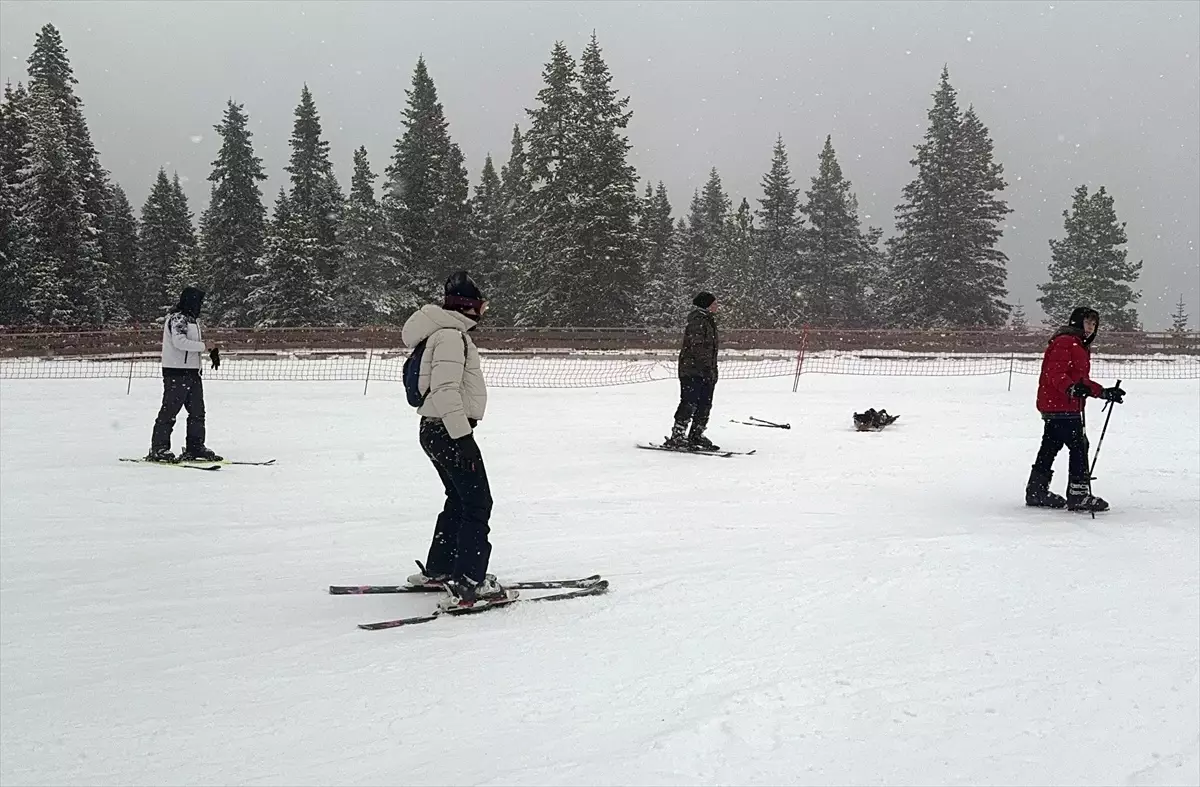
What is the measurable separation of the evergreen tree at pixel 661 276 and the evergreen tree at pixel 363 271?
13562 mm

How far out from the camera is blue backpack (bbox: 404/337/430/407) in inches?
194

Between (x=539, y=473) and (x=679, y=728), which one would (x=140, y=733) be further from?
(x=539, y=473)

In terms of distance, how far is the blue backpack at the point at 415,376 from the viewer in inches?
194

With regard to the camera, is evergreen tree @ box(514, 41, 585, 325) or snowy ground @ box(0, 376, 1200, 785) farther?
evergreen tree @ box(514, 41, 585, 325)

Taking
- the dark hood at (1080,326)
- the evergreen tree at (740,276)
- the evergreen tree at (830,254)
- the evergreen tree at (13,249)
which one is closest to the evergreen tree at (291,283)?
the evergreen tree at (13,249)

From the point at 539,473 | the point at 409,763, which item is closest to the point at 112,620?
the point at 409,763

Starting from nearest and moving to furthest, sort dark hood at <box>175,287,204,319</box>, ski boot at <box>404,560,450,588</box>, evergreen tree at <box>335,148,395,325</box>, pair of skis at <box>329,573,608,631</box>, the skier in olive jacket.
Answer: pair of skis at <box>329,573,608,631</box>, ski boot at <box>404,560,450,588</box>, dark hood at <box>175,287,204,319</box>, the skier in olive jacket, evergreen tree at <box>335,148,395,325</box>

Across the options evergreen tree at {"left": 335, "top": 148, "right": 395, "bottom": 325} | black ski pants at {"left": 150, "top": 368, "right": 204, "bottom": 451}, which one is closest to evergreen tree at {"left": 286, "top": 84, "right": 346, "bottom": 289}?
evergreen tree at {"left": 335, "top": 148, "right": 395, "bottom": 325}

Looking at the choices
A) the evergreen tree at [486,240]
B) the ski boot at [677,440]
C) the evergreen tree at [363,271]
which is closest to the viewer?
the ski boot at [677,440]

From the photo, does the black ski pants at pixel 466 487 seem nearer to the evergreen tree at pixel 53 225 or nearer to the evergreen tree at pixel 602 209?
the evergreen tree at pixel 602 209

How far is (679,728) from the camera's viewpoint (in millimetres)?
3566

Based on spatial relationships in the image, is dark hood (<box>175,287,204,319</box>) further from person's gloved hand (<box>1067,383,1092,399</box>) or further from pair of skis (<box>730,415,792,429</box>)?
person's gloved hand (<box>1067,383,1092,399</box>)

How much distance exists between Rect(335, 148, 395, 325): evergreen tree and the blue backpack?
36.1 metres

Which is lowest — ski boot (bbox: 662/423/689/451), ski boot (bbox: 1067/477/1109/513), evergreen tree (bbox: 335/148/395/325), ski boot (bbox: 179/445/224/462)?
ski boot (bbox: 179/445/224/462)
